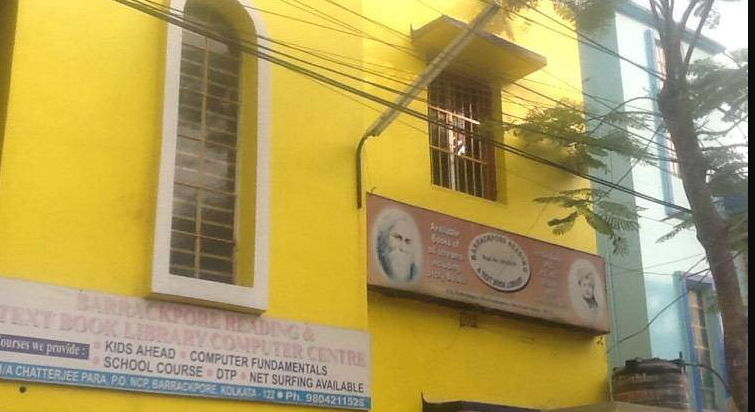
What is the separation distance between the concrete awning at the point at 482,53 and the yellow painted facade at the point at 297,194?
248 mm

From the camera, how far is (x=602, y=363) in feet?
35.3

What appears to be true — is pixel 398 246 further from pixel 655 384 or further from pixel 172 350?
pixel 655 384

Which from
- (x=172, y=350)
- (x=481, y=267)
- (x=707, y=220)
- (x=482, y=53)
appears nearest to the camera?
(x=172, y=350)

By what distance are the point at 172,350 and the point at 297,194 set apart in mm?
1931

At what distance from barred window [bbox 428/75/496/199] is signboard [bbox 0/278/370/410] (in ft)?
8.88

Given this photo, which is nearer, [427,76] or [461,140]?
[427,76]

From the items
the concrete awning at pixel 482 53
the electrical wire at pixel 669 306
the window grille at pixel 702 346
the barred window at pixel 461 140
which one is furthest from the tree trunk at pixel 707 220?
the window grille at pixel 702 346

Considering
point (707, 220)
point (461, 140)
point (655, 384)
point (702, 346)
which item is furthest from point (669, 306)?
point (707, 220)

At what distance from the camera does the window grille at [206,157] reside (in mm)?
7887

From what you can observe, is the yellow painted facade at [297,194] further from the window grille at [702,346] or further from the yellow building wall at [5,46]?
the window grille at [702,346]

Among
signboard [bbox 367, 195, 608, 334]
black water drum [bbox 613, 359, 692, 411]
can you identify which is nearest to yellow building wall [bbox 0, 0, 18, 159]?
signboard [bbox 367, 195, 608, 334]

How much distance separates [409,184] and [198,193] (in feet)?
7.88

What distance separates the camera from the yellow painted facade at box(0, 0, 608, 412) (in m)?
6.84

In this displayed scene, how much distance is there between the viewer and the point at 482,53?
10.5m
